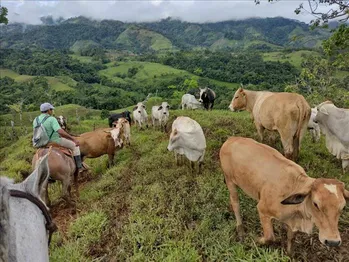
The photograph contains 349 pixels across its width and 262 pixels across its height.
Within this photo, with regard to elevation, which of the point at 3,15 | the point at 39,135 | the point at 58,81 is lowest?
the point at 58,81

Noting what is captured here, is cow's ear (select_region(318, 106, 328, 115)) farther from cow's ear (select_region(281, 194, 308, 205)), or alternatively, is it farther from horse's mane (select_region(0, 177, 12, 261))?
horse's mane (select_region(0, 177, 12, 261))

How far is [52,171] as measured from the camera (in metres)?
7.00

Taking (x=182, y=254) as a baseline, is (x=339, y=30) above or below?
above

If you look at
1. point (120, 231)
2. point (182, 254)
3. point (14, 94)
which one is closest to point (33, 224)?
point (182, 254)

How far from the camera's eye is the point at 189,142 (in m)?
8.21

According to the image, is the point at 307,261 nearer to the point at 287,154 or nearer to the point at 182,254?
the point at 182,254

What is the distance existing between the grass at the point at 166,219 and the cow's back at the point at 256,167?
849mm

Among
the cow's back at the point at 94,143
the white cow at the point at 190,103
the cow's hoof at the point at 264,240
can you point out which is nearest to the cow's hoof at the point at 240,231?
the cow's hoof at the point at 264,240

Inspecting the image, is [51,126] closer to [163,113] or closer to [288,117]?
[288,117]

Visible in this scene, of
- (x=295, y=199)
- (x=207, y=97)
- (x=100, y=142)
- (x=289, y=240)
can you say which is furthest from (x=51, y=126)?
(x=207, y=97)

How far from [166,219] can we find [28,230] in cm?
458

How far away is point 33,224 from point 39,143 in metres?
6.34

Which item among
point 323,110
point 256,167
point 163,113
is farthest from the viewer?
point 163,113

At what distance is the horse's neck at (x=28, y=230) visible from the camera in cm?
137
